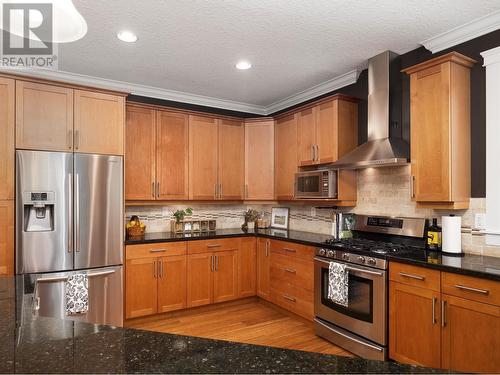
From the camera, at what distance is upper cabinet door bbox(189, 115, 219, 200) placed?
444 centimetres

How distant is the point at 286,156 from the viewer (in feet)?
14.8

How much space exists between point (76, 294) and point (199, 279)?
1342mm

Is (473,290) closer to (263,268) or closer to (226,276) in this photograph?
(263,268)

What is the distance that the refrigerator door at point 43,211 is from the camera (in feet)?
9.94

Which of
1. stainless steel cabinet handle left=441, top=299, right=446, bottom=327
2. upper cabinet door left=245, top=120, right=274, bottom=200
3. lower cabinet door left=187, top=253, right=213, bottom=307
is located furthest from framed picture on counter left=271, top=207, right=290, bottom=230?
stainless steel cabinet handle left=441, top=299, right=446, bottom=327

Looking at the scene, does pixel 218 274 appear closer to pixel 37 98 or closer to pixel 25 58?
pixel 37 98

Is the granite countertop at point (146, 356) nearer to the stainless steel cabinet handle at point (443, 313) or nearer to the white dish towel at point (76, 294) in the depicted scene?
the stainless steel cabinet handle at point (443, 313)

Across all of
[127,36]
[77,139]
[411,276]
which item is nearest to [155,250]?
[77,139]

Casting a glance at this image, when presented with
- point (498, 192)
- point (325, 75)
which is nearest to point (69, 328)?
point (498, 192)

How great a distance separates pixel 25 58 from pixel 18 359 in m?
3.28

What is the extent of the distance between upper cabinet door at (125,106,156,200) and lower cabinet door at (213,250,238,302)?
1.13 metres

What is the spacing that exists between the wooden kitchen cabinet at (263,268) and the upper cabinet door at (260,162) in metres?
0.71

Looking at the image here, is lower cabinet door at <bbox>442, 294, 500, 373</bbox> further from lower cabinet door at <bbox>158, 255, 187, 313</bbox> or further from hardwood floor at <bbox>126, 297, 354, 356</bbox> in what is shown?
lower cabinet door at <bbox>158, 255, 187, 313</bbox>

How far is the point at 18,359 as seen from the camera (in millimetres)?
881
